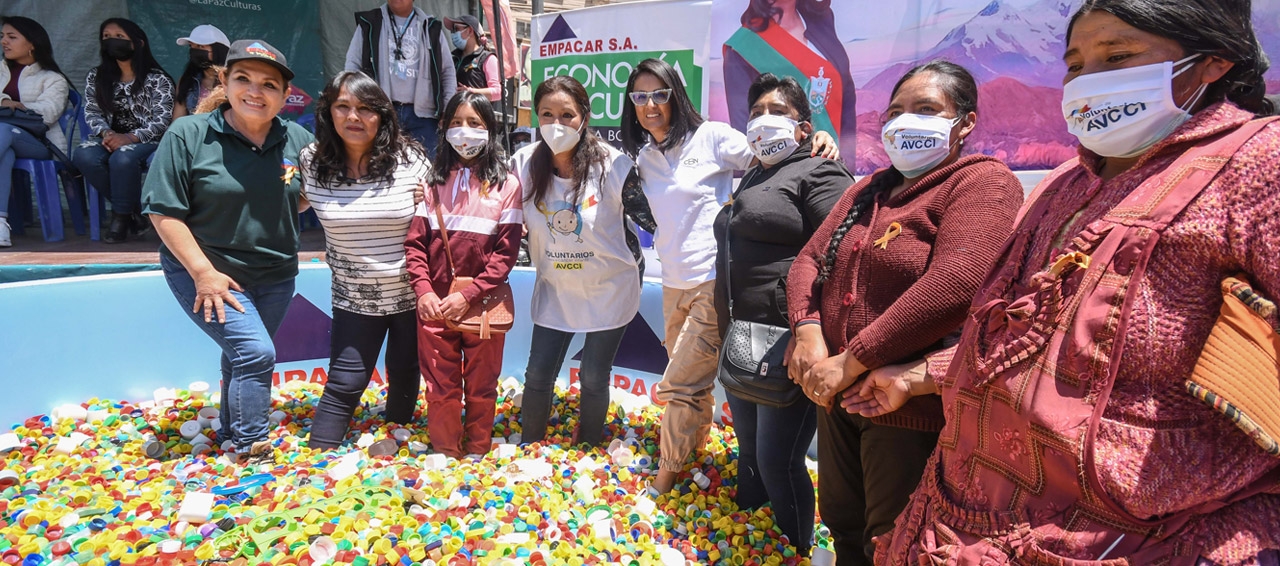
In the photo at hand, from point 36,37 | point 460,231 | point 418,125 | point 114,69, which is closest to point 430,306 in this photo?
point 460,231

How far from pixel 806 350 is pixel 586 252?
1534mm

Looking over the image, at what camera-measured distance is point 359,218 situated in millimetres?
3234

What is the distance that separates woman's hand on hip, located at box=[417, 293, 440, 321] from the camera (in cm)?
320

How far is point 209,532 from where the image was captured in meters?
2.48

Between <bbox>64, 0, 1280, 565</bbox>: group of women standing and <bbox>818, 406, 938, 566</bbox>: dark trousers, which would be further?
<bbox>818, 406, 938, 566</bbox>: dark trousers

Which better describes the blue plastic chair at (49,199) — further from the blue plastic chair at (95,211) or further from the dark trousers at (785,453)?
the dark trousers at (785,453)

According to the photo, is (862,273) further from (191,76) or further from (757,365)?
(191,76)

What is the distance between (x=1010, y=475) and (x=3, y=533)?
3151 millimetres

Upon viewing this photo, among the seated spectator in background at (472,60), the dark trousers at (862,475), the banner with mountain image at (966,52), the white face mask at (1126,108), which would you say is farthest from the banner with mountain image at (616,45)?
the white face mask at (1126,108)

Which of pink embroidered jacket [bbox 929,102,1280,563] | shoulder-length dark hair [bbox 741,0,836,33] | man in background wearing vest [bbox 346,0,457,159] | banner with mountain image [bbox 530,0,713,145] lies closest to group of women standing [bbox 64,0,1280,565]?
pink embroidered jacket [bbox 929,102,1280,563]

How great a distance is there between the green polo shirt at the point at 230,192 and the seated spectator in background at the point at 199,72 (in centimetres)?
314

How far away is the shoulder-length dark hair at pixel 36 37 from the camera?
6.11 metres

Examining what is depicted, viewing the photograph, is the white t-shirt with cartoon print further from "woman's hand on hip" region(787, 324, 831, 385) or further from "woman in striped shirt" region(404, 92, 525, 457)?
"woman's hand on hip" region(787, 324, 831, 385)

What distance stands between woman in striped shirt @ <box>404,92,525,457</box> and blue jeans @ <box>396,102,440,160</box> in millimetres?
2586
